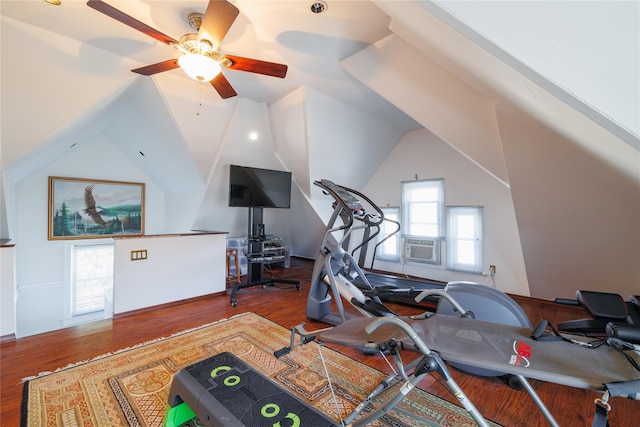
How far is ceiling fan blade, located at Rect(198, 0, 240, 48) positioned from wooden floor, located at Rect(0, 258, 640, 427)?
2.79 m

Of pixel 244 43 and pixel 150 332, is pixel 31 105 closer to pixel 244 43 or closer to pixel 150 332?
pixel 244 43

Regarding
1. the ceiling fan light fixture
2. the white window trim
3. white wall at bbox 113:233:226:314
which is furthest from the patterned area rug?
the white window trim

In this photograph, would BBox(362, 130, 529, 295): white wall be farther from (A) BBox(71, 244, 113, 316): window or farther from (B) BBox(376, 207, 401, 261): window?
(A) BBox(71, 244, 113, 316): window

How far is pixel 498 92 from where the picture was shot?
2.00 metres

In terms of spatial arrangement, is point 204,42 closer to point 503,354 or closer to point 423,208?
point 503,354

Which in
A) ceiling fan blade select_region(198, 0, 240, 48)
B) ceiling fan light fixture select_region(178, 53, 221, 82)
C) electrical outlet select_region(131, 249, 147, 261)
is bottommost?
electrical outlet select_region(131, 249, 147, 261)

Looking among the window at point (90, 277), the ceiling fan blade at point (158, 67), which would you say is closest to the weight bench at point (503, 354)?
the ceiling fan blade at point (158, 67)

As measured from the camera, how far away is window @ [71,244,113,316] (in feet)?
16.5

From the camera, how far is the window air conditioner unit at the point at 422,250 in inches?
193

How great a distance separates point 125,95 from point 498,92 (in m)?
4.30

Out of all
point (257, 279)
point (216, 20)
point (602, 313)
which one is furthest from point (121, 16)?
point (602, 313)

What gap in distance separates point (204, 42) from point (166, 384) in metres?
2.61

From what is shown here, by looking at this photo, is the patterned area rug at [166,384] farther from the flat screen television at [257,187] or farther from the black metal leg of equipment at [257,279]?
the flat screen television at [257,187]

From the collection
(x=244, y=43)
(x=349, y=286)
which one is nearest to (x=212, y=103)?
(x=244, y=43)
